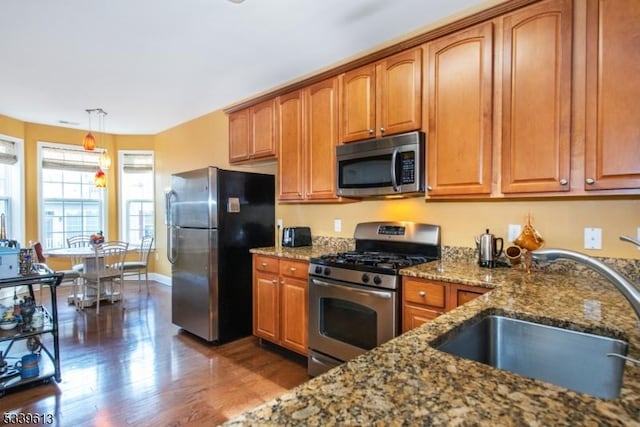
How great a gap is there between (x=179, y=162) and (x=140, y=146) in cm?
123

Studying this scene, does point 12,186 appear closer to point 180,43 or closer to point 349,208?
point 180,43

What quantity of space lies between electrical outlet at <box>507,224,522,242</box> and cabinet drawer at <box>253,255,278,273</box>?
1.79 meters

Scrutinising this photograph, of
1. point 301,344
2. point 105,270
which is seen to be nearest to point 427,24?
point 301,344

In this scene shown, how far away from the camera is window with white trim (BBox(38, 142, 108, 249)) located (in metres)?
5.52

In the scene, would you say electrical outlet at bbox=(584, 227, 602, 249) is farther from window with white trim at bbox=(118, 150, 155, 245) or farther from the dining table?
window with white trim at bbox=(118, 150, 155, 245)

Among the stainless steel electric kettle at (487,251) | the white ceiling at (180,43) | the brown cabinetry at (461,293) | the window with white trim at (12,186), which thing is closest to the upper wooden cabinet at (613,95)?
the stainless steel electric kettle at (487,251)

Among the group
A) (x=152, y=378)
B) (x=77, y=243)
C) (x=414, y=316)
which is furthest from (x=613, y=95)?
(x=77, y=243)

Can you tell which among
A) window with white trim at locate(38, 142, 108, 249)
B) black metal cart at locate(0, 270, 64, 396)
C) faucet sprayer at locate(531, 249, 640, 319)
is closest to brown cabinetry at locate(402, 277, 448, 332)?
faucet sprayer at locate(531, 249, 640, 319)

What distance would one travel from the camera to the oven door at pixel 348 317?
216 cm

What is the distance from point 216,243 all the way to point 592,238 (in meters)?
2.80

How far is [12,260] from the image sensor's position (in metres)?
2.39

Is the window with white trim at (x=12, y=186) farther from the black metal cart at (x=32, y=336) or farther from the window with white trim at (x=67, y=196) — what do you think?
the black metal cart at (x=32, y=336)

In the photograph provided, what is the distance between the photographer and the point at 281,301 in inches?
118

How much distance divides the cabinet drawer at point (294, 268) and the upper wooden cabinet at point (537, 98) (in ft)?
5.02
